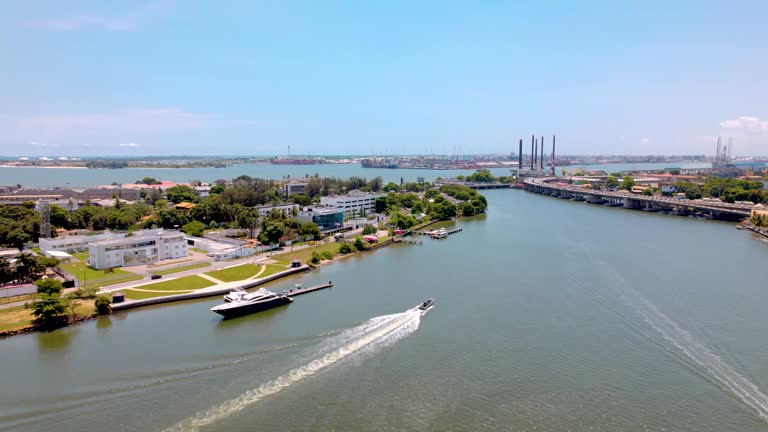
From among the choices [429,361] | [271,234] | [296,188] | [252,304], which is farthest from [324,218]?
[296,188]

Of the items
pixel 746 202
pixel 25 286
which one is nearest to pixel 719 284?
pixel 25 286

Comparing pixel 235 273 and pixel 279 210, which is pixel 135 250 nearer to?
pixel 235 273

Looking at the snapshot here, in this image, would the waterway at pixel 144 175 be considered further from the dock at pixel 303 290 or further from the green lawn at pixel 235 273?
the dock at pixel 303 290

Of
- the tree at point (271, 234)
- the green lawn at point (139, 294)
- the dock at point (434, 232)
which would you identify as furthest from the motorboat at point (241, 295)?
the dock at point (434, 232)

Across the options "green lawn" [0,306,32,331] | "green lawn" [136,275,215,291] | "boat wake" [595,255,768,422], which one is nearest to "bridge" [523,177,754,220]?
"boat wake" [595,255,768,422]

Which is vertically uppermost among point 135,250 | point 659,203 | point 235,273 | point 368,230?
point 659,203

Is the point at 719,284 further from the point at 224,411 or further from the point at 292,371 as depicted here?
the point at 224,411

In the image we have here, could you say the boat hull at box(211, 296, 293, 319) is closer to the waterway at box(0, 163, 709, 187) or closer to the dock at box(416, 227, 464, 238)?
the dock at box(416, 227, 464, 238)
